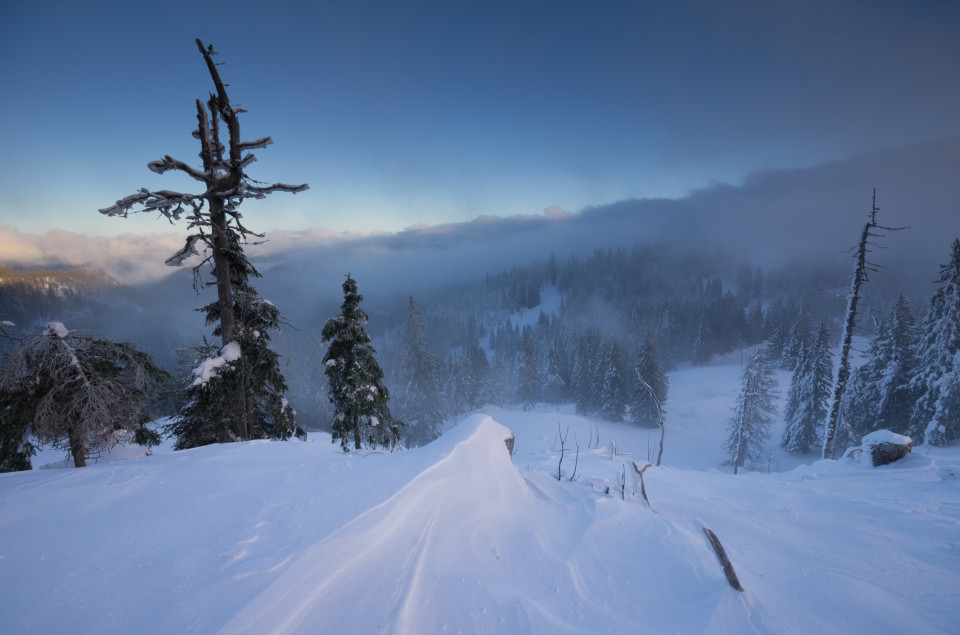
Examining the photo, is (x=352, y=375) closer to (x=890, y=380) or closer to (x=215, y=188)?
(x=215, y=188)

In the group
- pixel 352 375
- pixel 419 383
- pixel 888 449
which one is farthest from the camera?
pixel 419 383

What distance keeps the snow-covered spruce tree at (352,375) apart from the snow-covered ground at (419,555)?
675cm

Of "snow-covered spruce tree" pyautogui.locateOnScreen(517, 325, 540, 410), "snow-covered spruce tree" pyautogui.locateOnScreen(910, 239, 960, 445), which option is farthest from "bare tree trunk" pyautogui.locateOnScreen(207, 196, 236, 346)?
"snow-covered spruce tree" pyautogui.locateOnScreen(517, 325, 540, 410)

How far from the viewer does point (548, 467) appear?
11.0 m

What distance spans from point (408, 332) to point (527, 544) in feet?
116

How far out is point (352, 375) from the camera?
12.7 m

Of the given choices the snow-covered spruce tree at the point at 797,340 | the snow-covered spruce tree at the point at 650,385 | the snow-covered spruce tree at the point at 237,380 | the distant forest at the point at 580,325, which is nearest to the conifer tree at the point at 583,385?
the distant forest at the point at 580,325

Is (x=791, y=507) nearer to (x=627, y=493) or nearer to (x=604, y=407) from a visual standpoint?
(x=627, y=493)

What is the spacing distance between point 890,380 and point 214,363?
39.0 meters

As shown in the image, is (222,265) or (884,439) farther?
(884,439)

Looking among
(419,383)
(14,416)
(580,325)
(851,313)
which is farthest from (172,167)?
(580,325)

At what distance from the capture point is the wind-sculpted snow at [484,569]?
251 cm

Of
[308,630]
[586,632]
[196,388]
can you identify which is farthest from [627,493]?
[196,388]

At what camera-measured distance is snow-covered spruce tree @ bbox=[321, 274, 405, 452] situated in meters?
12.7
